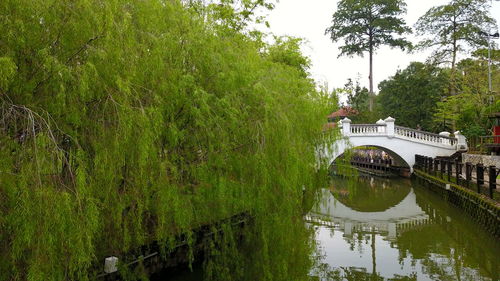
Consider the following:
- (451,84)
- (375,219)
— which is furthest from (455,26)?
(375,219)

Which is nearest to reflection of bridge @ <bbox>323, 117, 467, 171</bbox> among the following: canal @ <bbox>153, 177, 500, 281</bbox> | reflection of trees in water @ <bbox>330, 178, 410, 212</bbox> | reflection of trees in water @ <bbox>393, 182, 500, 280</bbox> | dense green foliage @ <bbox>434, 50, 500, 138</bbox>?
dense green foliage @ <bbox>434, 50, 500, 138</bbox>

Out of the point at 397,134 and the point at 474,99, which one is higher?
the point at 474,99

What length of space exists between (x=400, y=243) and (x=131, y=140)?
7.30m

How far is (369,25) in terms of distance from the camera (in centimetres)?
2584

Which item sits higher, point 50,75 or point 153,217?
point 50,75

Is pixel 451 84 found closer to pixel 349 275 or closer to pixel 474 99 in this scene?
pixel 474 99

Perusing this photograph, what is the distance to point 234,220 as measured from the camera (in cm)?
502

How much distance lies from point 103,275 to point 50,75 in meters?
2.34

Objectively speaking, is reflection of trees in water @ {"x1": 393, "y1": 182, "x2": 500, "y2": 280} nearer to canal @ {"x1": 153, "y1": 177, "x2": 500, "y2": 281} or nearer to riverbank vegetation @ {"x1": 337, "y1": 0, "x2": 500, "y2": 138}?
canal @ {"x1": 153, "y1": 177, "x2": 500, "y2": 281}

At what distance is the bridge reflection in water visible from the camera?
673 cm

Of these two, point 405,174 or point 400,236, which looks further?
point 405,174

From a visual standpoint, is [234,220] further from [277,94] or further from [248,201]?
[277,94]

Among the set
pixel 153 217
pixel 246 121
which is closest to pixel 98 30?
pixel 246 121

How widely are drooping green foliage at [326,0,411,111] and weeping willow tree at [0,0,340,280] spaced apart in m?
22.2
